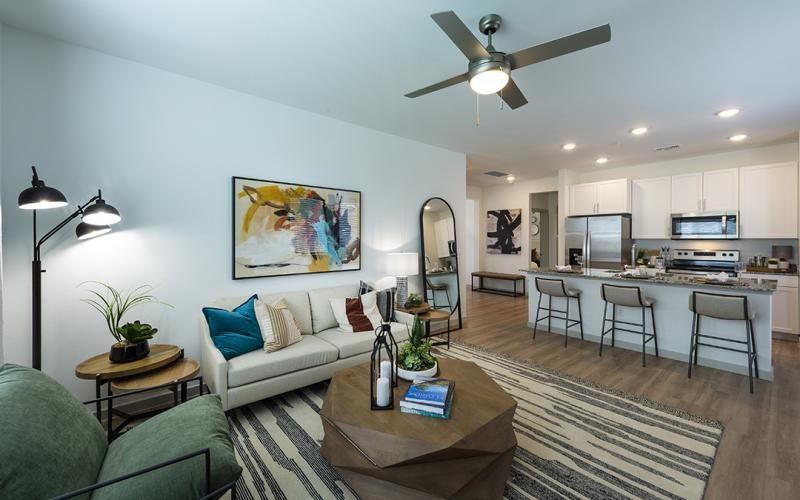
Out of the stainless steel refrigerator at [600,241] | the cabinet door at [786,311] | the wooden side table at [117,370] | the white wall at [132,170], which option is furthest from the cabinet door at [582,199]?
the wooden side table at [117,370]

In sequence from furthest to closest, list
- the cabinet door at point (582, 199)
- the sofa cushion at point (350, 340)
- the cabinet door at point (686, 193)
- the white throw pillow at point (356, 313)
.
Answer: the cabinet door at point (582, 199)
the cabinet door at point (686, 193)
the white throw pillow at point (356, 313)
the sofa cushion at point (350, 340)

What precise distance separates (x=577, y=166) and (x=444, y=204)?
313cm

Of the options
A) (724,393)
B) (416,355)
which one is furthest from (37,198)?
(724,393)

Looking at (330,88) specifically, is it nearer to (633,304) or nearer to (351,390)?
(351,390)

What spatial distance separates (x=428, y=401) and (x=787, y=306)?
18.8 feet

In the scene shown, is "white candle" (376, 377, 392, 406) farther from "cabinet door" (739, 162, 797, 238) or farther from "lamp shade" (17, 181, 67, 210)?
"cabinet door" (739, 162, 797, 238)

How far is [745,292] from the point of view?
3268mm

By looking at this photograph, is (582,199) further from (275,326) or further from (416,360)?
(275,326)

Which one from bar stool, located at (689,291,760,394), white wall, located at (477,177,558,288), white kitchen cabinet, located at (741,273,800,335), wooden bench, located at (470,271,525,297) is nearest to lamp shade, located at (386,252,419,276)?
bar stool, located at (689,291,760,394)

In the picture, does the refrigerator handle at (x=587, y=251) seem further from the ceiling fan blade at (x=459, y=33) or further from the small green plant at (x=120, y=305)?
the small green plant at (x=120, y=305)

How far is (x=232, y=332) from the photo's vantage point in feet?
8.82

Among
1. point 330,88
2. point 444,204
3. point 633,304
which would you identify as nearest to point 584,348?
point 633,304

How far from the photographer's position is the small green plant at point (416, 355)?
85.0 inches

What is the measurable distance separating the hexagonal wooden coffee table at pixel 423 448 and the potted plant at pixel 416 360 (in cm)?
20
